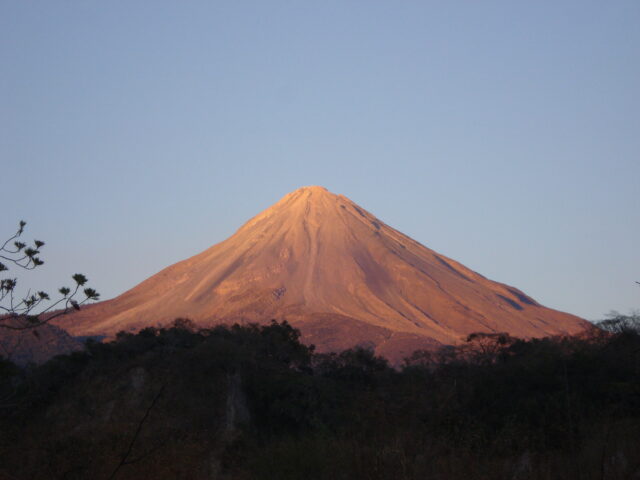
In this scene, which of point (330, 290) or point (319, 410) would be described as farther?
point (330, 290)

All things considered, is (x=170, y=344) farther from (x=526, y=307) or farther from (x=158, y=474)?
(x=526, y=307)

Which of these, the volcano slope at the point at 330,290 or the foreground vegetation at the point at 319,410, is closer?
the foreground vegetation at the point at 319,410

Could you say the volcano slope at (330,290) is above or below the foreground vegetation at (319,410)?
above

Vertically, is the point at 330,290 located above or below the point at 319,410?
above

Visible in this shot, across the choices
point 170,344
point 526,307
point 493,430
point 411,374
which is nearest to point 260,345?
point 170,344

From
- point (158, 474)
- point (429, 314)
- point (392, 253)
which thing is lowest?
point (158, 474)
